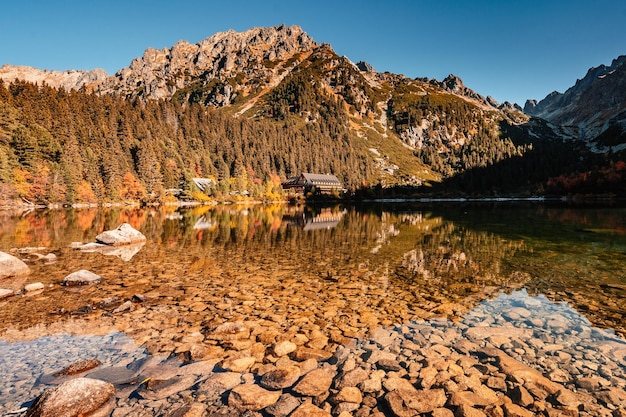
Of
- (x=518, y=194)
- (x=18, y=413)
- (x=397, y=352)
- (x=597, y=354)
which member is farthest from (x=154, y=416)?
(x=518, y=194)

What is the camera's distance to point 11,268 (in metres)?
15.3

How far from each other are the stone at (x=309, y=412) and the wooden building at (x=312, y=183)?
162063 millimetres

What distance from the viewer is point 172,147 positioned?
13762cm

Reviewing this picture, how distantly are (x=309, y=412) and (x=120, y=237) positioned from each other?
2502 centimetres

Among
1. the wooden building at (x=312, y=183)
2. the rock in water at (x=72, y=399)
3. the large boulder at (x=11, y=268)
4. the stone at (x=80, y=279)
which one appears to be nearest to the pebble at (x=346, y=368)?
the rock in water at (x=72, y=399)

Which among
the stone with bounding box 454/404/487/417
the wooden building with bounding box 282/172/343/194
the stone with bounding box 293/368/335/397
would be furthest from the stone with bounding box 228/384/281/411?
the wooden building with bounding box 282/172/343/194

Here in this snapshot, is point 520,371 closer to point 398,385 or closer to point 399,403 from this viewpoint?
point 398,385

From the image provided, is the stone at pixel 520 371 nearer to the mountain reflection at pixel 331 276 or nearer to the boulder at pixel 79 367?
the mountain reflection at pixel 331 276

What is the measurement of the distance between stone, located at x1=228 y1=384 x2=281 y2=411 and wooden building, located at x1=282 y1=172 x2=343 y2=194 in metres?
161

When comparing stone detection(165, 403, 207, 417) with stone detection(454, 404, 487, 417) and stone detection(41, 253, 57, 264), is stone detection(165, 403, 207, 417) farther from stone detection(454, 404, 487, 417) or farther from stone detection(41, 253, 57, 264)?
stone detection(41, 253, 57, 264)

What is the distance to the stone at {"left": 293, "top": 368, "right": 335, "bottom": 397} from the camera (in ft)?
21.1

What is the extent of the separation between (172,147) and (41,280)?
13574cm

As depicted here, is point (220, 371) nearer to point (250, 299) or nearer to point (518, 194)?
point (250, 299)

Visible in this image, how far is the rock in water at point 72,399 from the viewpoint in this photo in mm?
5375
